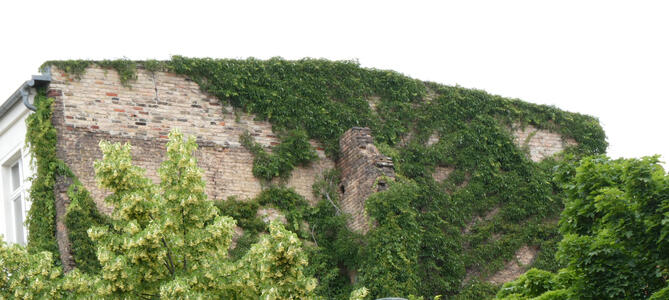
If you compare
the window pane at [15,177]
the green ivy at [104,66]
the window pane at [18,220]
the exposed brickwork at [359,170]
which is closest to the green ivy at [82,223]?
the window pane at [18,220]

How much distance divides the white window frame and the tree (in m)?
3.52

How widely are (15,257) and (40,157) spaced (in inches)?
118

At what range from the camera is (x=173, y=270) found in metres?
14.7

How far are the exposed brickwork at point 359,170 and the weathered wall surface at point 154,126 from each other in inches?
18.6

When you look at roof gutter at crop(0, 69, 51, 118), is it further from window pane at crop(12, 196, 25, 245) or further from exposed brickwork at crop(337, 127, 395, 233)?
exposed brickwork at crop(337, 127, 395, 233)

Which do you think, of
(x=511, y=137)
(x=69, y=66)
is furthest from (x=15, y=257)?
(x=511, y=137)

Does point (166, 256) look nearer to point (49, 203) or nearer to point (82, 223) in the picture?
point (82, 223)

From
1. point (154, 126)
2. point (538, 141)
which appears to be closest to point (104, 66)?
point (154, 126)

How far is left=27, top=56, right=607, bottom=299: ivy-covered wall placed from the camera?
62.1 ft

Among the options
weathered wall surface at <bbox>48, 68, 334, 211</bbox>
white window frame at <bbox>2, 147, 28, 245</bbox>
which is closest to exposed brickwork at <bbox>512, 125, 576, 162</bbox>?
weathered wall surface at <bbox>48, 68, 334, 211</bbox>

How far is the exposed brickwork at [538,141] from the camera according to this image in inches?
895

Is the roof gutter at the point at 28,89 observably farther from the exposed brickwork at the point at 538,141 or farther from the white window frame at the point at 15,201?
the exposed brickwork at the point at 538,141

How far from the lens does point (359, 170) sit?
19891 millimetres

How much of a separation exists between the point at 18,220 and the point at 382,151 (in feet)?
22.1
